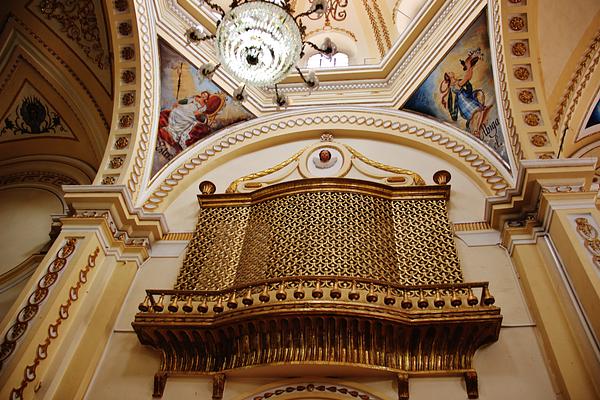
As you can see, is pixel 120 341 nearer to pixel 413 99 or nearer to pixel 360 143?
pixel 360 143

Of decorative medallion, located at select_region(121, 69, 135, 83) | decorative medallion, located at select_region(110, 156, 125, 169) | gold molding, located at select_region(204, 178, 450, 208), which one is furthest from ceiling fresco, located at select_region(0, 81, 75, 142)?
gold molding, located at select_region(204, 178, 450, 208)

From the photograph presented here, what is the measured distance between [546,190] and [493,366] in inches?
71.8

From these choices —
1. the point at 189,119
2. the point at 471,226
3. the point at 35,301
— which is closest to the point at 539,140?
the point at 471,226

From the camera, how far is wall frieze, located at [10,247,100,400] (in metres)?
4.75

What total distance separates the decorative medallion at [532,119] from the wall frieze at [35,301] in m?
5.16

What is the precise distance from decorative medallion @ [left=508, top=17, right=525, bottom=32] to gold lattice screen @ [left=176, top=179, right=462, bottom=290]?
212cm

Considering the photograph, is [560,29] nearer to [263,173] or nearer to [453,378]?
[263,173]

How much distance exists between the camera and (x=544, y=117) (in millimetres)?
6309

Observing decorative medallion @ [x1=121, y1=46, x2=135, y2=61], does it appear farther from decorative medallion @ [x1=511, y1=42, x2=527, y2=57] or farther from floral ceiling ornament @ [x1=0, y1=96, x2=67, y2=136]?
decorative medallion @ [x1=511, y1=42, x2=527, y2=57]

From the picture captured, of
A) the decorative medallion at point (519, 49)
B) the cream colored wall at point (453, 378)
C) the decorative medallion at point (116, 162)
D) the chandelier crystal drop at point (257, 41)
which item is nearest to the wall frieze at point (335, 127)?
the decorative medallion at point (116, 162)

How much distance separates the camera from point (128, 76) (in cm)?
741

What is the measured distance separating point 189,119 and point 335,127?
211cm

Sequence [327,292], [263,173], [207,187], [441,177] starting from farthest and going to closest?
[263,173] < [207,187] < [441,177] < [327,292]

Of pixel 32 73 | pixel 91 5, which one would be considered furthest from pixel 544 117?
pixel 32 73
